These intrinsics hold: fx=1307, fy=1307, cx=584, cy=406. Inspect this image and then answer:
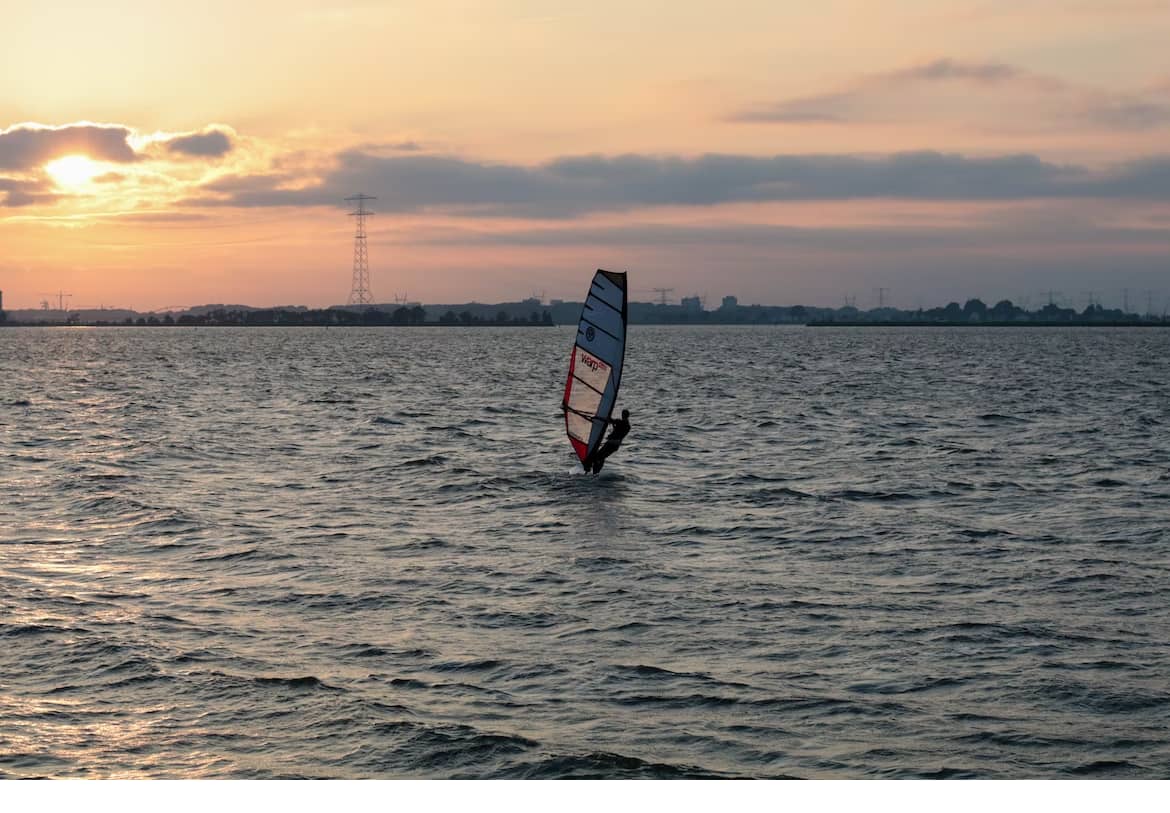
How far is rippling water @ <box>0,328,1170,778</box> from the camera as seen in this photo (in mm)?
11773

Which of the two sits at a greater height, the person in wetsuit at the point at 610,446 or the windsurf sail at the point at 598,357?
the windsurf sail at the point at 598,357

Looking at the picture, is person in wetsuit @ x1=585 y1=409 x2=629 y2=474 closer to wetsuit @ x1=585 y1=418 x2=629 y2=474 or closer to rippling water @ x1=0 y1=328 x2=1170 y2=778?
wetsuit @ x1=585 y1=418 x2=629 y2=474

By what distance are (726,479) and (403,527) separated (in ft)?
34.9

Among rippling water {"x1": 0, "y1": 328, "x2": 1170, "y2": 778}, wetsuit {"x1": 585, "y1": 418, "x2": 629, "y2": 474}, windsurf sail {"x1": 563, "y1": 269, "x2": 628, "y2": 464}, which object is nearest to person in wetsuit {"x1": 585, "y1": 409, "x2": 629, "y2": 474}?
wetsuit {"x1": 585, "y1": 418, "x2": 629, "y2": 474}

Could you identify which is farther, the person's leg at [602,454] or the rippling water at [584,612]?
the person's leg at [602,454]

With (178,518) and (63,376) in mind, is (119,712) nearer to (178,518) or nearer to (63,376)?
(178,518)

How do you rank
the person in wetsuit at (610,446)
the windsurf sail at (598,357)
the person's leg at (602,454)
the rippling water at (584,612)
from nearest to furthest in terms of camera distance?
the rippling water at (584,612)
the windsurf sail at (598,357)
the person in wetsuit at (610,446)
the person's leg at (602,454)

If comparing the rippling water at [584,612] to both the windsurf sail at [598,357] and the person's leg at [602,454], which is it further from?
the windsurf sail at [598,357]

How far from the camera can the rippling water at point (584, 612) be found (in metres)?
11.8

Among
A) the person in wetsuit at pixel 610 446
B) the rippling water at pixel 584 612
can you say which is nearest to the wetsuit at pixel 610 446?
the person in wetsuit at pixel 610 446

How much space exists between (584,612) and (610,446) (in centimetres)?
1598

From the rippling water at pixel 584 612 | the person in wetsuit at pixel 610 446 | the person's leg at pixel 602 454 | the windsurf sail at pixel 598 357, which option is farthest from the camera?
the person's leg at pixel 602 454

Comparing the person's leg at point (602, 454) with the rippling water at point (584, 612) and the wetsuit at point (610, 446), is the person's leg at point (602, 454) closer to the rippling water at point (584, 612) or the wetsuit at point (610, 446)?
the wetsuit at point (610, 446)

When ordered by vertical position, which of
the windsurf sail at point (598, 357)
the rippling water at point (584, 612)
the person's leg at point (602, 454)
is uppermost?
the windsurf sail at point (598, 357)
